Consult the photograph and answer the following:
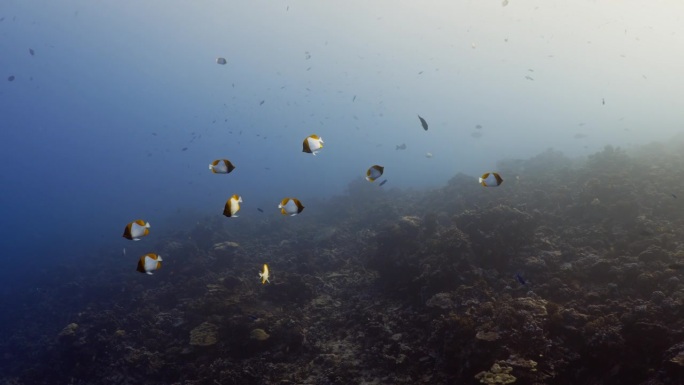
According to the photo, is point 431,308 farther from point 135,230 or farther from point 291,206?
point 135,230

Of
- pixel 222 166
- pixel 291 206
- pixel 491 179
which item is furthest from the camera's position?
pixel 491 179

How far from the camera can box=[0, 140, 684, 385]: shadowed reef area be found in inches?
248

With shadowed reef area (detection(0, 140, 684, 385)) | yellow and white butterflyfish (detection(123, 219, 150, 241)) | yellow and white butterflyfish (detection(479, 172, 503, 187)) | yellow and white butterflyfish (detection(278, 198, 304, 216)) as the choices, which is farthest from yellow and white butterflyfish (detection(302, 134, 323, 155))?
shadowed reef area (detection(0, 140, 684, 385))

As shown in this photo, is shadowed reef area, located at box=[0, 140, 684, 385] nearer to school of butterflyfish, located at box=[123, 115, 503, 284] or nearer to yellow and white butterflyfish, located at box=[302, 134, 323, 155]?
school of butterflyfish, located at box=[123, 115, 503, 284]

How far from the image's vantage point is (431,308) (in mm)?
9148

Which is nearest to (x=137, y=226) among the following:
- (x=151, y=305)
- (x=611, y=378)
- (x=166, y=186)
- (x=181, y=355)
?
(x=181, y=355)

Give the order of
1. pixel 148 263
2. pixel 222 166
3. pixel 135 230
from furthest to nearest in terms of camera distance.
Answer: pixel 222 166, pixel 135 230, pixel 148 263

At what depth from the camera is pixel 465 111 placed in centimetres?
17875

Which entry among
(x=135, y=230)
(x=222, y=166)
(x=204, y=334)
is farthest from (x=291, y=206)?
(x=204, y=334)

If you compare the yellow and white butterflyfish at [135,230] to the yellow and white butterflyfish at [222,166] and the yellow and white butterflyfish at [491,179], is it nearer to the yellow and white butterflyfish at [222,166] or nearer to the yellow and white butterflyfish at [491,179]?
the yellow and white butterflyfish at [222,166]

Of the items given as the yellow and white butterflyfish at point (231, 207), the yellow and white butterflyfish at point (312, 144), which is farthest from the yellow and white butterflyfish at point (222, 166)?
the yellow and white butterflyfish at point (312, 144)

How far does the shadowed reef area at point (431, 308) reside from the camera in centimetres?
630

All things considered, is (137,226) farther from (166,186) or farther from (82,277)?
(166,186)

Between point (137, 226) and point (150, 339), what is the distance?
7.03 metres
